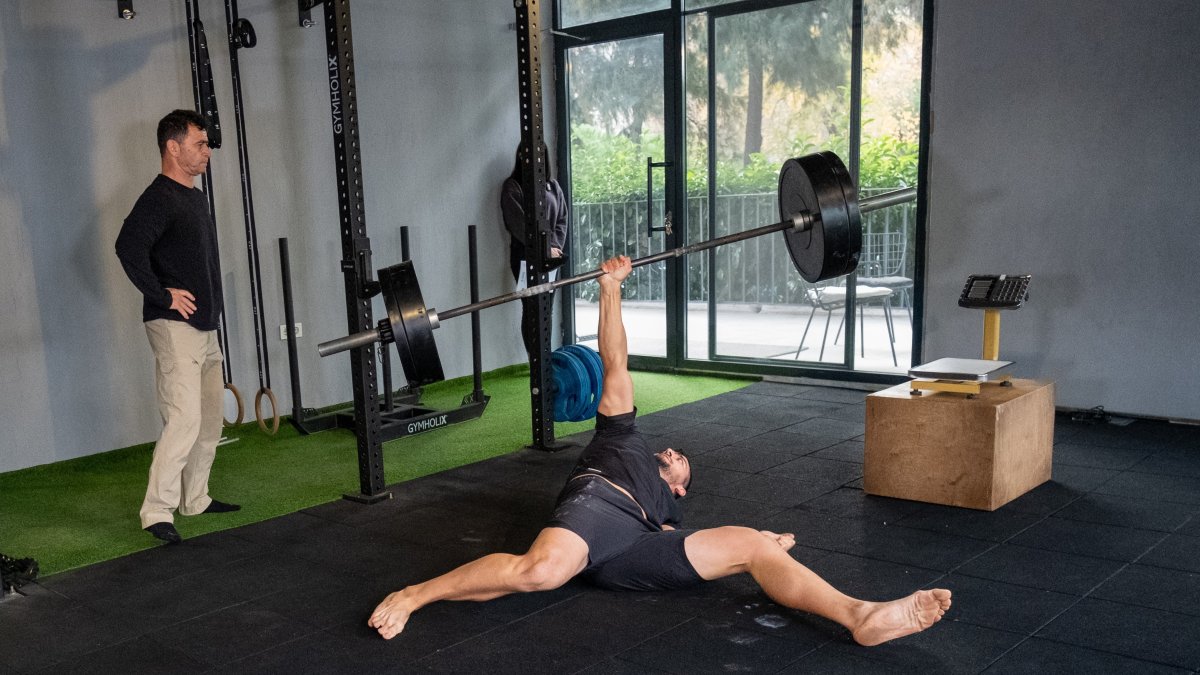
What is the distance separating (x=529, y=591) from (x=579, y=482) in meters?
0.34

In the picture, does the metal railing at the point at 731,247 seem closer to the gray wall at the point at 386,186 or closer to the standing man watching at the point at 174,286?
the gray wall at the point at 386,186

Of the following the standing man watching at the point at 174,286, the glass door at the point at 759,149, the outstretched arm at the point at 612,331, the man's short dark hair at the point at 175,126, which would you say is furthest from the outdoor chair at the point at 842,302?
the man's short dark hair at the point at 175,126

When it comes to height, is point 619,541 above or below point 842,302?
below

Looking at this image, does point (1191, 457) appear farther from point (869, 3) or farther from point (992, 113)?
point (869, 3)

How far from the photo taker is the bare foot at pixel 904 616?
7.66ft

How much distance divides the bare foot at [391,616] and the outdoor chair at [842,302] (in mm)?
3905

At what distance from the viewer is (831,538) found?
3.25m

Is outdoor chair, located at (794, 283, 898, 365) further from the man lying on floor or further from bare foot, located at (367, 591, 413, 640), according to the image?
bare foot, located at (367, 591, 413, 640)

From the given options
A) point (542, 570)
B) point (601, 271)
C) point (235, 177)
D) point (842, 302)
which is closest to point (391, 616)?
point (542, 570)

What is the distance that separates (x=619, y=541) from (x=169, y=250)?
2.00 m

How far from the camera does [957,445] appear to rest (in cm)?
351

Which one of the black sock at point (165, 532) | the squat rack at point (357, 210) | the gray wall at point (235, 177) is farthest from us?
the gray wall at point (235, 177)

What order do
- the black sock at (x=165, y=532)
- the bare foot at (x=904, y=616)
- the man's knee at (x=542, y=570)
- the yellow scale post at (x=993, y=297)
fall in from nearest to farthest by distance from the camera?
1. the bare foot at (x=904, y=616)
2. the man's knee at (x=542, y=570)
3. the black sock at (x=165, y=532)
4. the yellow scale post at (x=993, y=297)

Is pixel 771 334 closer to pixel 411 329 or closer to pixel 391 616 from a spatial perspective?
pixel 411 329
